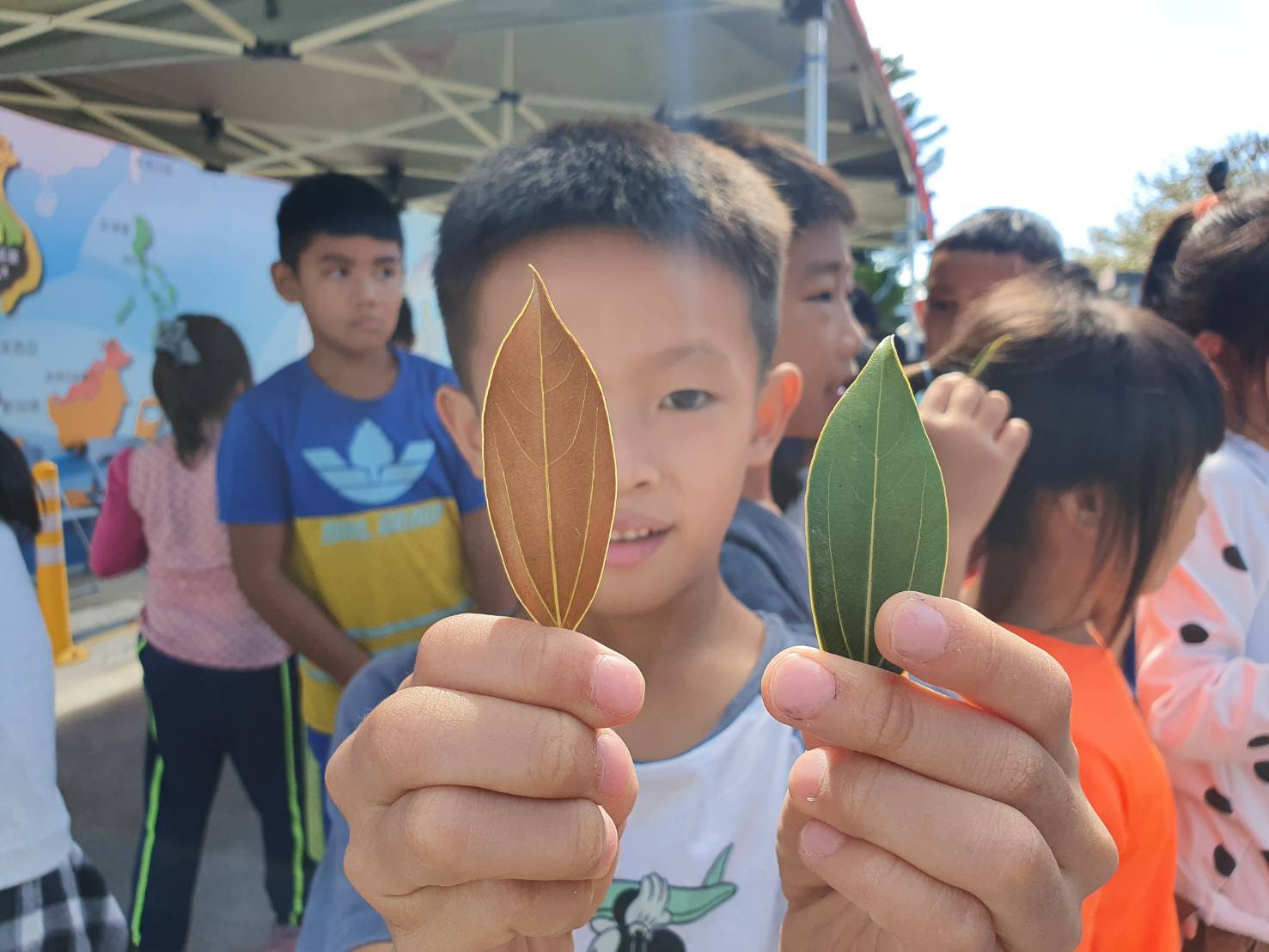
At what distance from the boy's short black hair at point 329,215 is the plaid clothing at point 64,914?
1023 mm

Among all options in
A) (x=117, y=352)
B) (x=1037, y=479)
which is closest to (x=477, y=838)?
(x=1037, y=479)

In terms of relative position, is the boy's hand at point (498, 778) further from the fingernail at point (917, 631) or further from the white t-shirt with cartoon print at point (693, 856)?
the white t-shirt with cartoon print at point (693, 856)

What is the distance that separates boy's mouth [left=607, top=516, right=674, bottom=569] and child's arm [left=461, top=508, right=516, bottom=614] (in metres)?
0.76

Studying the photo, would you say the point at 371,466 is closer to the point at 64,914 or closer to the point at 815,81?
the point at 64,914

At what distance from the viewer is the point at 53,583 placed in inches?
124

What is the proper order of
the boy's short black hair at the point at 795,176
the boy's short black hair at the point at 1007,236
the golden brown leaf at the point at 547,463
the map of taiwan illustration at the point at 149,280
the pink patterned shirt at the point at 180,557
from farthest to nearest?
the map of taiwan illustration at the point at 149,280 < the boy's short black hair at the point at 1007,236 < the pink patterned shirt at the point at 180,557 < the boy's short black hair at the point at 795,176 < the golden brown leaf at the point at 547,463

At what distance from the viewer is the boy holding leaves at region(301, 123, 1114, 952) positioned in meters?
0.33

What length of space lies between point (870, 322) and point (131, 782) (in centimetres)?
277

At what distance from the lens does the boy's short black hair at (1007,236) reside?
5.39 ft

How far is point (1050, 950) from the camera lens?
0.36 meters

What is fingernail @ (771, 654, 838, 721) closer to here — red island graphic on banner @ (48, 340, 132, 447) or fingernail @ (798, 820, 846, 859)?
fingernail @ (798, 820, 846, 859)

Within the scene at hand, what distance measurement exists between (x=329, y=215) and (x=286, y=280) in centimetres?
17

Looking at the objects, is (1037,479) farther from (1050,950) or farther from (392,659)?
(392,659)

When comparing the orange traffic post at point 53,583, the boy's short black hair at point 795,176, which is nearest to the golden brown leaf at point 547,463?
the boy's short black hair at point 795,176
